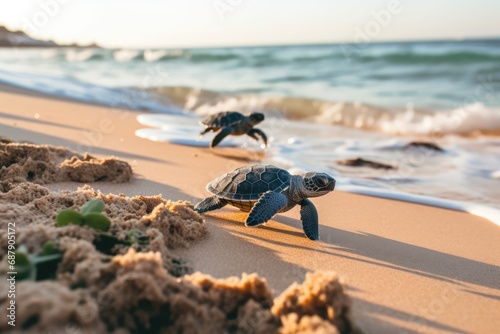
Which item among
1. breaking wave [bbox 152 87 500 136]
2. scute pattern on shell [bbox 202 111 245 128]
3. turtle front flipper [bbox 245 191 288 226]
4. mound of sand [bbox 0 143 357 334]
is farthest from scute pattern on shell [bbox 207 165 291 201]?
breaking wave [bbox 152 87 500 136]

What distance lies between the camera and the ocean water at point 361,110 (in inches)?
237

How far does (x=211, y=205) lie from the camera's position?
3.71m

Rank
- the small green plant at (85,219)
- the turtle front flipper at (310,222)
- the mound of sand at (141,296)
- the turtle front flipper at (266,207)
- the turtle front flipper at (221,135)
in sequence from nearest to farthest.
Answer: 1. the mound of sand at (141,296)
2. the small green plant at (85,219)
3. the turtle front flipper at (266,207)
4. the turtle front flipper at (310,222)
5. the turtle front flipper at (221,135)

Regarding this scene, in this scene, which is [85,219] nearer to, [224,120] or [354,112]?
[224,120]

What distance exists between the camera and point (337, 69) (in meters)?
23.6

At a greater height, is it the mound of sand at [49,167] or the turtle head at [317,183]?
the turtle head at [317,183]

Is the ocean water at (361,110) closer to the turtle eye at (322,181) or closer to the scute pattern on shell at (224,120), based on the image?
the scute pattern on shell at (224,120)

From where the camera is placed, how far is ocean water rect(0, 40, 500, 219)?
6.03m

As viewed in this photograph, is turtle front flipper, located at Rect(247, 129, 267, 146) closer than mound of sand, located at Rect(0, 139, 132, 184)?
No

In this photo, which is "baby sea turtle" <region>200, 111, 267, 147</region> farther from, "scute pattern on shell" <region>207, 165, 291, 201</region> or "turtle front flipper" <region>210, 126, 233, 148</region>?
"scute pattern on shell" <region>207, 165, 291, 201</region>

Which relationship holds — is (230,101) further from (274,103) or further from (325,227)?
(325,227)

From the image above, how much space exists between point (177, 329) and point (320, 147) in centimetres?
568

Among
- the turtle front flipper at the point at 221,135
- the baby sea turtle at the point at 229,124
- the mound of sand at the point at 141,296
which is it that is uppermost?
the baby sea turtle at the point at 229,124

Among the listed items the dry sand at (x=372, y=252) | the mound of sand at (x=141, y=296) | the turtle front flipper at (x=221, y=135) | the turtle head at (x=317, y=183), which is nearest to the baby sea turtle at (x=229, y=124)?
the turtle front flipper at (x=221, y=135)
